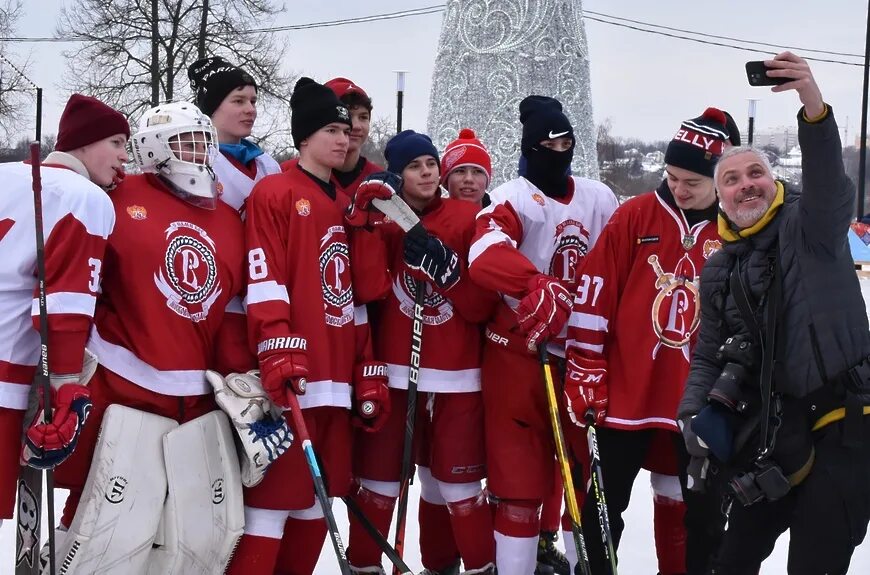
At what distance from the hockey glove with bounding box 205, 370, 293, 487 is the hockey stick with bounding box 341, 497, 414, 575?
0.54m

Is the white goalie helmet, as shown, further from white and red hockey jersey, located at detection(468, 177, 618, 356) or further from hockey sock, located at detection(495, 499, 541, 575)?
hockey sock, located at detection(495, 499, 541, 575)

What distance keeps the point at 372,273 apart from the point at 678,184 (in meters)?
1.11

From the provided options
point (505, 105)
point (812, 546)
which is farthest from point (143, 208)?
point (505, 105)

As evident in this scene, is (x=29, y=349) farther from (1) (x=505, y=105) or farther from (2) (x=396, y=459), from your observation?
(1) (x=505, y=105)

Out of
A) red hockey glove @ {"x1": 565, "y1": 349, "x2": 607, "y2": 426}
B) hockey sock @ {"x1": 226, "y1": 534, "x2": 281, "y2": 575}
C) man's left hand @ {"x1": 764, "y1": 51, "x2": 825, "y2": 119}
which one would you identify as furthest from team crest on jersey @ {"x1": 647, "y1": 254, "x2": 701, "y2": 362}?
hockey sock @ {"x1": 226, "y1": 534, "x2": 281, "y2": 575}

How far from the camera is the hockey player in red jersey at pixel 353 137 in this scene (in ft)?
11.7

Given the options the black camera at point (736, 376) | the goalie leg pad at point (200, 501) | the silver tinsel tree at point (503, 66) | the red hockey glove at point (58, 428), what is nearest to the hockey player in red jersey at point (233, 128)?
the goalie leg pad at point (200, 501)

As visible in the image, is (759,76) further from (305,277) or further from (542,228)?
(305,277)

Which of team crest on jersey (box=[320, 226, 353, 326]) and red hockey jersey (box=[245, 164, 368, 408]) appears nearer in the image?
red hockey jersey (box=[245, 164, 368, 408])

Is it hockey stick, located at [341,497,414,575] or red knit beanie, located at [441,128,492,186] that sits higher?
red knit beanie, located at [441,128,492,186]

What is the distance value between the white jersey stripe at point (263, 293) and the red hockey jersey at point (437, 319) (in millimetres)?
505

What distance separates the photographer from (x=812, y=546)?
245cm

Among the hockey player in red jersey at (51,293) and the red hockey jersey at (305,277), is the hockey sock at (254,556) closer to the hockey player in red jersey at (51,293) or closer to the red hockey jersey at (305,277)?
the red hockey jersey at (305,277)

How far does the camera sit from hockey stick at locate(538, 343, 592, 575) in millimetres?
3172
